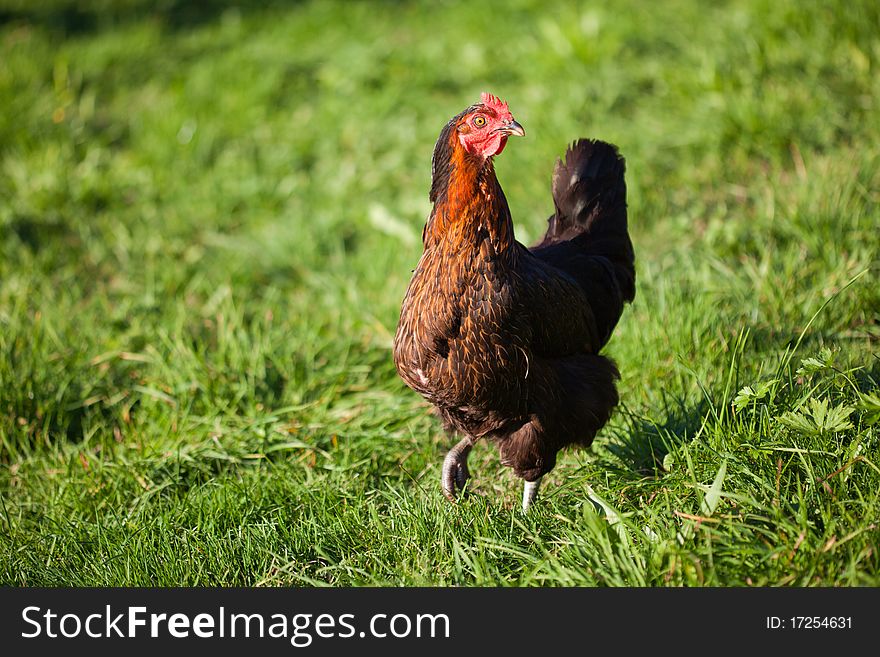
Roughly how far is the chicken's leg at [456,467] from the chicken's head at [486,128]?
1.21m

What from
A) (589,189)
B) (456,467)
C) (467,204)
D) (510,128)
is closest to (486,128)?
(510,128)

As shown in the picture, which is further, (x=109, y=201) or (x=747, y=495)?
(x=109, y=201)

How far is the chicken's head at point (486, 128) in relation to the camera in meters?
2.71

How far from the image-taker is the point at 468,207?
2.79 m

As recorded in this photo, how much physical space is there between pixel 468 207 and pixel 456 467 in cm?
115

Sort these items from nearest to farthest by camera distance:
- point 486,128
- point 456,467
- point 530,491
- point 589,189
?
1. point 486,128
2. point 530,491
3. point 456,467
4. point 589,189

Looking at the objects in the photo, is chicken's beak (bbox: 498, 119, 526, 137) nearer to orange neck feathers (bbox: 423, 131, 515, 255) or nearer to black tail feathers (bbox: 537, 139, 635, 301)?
orange neck feathers (bbox: 423, 131, 515, 255)

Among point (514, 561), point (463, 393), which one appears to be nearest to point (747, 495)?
point (514, 561)

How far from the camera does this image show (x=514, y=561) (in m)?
2.90

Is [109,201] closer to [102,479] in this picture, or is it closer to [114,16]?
[102,479]

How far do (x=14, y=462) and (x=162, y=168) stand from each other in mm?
3255

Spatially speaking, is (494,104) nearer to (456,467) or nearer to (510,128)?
(510,128)

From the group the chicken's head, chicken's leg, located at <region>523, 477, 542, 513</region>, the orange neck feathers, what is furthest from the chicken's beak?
chicken's leg, located at <region>523, 477, 542, 513</region>

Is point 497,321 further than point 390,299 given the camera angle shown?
No
